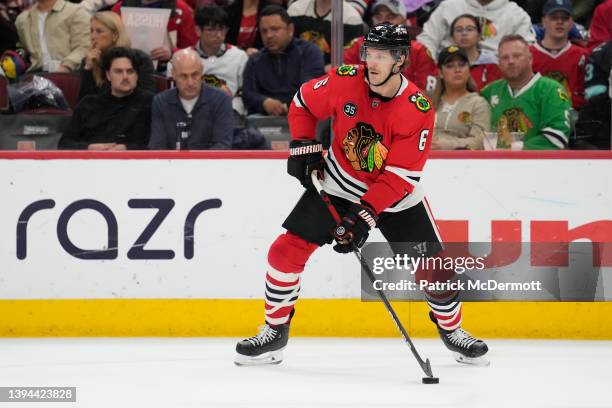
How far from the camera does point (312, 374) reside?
13.6 ft

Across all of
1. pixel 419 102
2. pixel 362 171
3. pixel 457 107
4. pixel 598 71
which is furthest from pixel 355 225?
pixel 598 71

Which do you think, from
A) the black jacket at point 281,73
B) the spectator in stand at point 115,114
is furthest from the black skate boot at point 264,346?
the black jacket at point 281,73

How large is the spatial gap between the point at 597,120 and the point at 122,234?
7.75 ft

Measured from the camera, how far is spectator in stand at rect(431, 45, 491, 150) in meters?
5.16

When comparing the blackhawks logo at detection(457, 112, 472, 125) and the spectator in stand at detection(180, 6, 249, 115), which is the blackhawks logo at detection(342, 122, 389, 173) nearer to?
the blackhawks logo at detection(457, 112, 472, 125)

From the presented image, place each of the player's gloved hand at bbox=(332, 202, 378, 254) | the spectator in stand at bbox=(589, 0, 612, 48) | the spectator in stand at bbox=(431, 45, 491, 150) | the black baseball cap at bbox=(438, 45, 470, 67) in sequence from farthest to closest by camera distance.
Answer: the spectator in stand at bbox=(589, 0, 612, 48) < the black baseball cap at bbox=(438, 45, 470, 67) < the spectator in stand at bbox=(431, 45, 491, 150) < the player's gloved hand at bbox=(332, 202, 378, 254)

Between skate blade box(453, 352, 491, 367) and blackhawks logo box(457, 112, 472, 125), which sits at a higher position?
blackhawks logo box(457, 112, 472, 125)

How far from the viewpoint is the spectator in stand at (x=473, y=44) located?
5926mm

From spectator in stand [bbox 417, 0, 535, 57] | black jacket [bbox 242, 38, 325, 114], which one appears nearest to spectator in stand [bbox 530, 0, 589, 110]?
spectator in stand [bbox 417, 0, 535, 57]

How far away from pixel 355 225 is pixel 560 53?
8.54 feet

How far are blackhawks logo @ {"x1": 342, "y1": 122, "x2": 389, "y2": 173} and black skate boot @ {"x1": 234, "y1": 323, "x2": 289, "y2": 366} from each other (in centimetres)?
76

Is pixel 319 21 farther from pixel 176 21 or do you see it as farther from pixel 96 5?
pixel 96 5

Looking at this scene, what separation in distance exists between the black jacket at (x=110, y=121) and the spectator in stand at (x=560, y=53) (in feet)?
7.30

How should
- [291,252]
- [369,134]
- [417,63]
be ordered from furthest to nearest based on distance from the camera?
[417,63], [291,252], [369,134]
